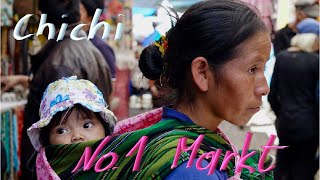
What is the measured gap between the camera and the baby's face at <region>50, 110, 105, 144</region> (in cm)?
202

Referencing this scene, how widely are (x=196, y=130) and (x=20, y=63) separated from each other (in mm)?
3403

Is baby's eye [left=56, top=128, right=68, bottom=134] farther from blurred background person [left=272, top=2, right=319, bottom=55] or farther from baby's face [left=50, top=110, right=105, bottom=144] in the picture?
blurred background person [left=272, top=2, right=319, bottom=55]

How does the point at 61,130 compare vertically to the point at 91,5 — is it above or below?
below

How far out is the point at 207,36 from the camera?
1265 millimetres

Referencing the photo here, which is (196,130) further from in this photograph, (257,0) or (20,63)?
(20,63)

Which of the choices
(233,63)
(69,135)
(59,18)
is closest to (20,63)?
(59,18)

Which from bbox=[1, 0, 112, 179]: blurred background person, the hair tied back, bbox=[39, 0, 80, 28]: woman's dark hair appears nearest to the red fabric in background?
bbox=[1, 0, 112, 179]: blurred background person

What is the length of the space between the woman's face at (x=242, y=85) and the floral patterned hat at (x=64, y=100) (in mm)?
776

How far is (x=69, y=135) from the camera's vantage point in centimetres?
204

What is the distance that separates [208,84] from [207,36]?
0.32ft

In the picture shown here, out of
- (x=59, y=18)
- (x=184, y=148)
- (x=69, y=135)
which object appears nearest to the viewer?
(x=184, y=148)

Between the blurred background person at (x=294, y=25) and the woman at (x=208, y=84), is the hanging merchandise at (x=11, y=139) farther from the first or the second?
the woman at (x=208, y=84)

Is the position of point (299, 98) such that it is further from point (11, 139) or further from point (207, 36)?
point (207, 36)

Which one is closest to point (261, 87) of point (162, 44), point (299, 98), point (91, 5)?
point (162, 44)
